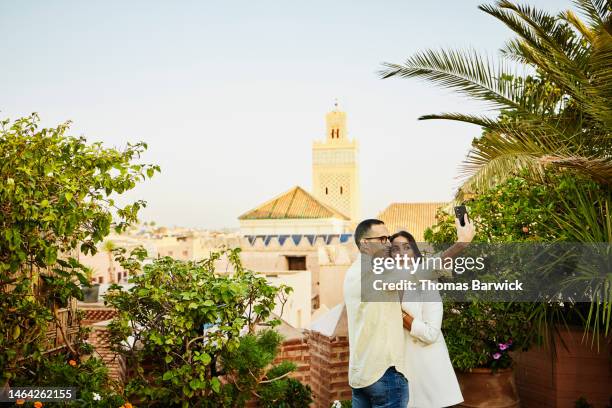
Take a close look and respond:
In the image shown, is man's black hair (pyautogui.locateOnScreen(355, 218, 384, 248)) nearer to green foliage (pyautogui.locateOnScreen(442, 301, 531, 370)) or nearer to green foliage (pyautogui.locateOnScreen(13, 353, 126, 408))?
green foliage (pyautogui.locateOnScreen(442, 301, 531, 370))

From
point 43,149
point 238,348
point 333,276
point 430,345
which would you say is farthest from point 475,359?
point 333,276

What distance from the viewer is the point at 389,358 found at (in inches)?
131

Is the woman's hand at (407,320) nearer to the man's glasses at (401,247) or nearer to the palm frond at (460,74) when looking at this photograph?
the man's glasses at (401,247)

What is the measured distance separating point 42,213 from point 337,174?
64.3 m

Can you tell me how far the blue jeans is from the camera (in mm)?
3324

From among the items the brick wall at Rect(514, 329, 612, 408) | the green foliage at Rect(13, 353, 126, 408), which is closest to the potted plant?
the brick wall at Rect(514, 329, 612, 408)

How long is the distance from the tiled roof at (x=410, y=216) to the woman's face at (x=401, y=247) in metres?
→ 41.5

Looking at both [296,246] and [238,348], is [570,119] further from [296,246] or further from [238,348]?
[296,246]

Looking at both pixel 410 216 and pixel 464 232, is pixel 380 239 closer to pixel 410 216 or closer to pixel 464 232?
pixel 464 232

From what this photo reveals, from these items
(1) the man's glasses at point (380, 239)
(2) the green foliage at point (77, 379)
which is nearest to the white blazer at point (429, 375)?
(1) the man's glasses at point (380, 239)

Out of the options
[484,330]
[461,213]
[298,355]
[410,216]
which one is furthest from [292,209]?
[461,213]

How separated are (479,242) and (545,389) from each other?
4.80 ft

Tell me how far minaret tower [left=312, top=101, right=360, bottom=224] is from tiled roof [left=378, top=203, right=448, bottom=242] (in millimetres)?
19523

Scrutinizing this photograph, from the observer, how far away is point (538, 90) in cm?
708
